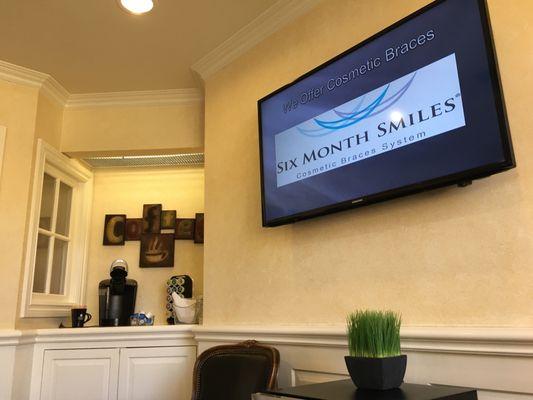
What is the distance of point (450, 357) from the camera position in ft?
4.57

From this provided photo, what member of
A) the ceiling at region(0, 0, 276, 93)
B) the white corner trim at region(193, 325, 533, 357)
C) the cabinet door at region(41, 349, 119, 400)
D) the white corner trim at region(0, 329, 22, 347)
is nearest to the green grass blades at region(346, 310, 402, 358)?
the white corner trim at region(193, 325, 533, 357)

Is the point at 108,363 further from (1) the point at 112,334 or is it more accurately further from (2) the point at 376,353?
(2) the point at 376,353

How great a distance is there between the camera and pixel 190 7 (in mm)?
2295

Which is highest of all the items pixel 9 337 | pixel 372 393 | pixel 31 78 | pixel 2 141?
pixel 31 78

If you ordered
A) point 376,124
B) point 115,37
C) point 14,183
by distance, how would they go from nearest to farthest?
1. point 376,124
2. point 115,37
3. point 14,183

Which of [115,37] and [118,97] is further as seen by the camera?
[118,97]

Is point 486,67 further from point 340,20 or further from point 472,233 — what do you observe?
point 340,20

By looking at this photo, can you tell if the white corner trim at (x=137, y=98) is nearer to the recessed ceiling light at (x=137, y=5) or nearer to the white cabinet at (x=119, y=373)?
the recessed ceiling light at (x=137, y=5)

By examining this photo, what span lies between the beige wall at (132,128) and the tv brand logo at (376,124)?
47.0 inches

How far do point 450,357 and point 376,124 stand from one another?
835 millimetres

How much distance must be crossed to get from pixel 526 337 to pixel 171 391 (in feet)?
6.37

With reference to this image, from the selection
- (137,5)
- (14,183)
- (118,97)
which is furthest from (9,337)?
(137,5)

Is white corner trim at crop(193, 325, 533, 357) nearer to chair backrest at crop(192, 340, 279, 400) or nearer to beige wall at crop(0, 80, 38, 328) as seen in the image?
chair backrest at crop(192, 340, 279, 400)

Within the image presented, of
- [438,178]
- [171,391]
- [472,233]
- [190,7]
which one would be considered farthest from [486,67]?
[171,391]
